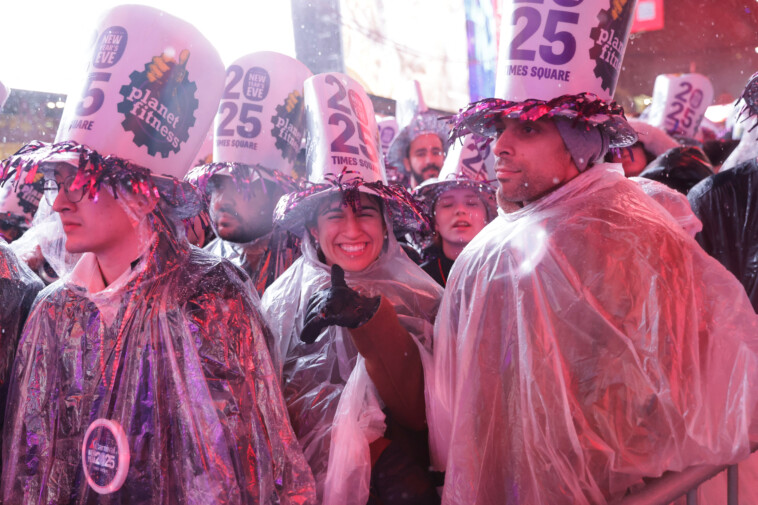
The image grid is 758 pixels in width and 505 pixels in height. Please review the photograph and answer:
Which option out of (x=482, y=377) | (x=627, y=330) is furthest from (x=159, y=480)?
(x=627, y=330)

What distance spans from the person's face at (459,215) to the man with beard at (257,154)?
765 millimetres

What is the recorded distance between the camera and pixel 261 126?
2738 mm

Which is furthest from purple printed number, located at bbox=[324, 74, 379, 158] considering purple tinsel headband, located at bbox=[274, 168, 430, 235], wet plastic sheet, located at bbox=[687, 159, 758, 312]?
wet plastic sheet, located at bbox=[687, 159, 758, 312]

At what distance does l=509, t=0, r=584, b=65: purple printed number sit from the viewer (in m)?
1.90

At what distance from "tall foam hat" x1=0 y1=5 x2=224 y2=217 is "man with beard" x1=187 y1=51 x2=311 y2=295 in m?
0.80

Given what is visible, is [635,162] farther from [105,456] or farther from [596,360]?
[105,456]

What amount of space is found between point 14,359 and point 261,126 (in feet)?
4.53

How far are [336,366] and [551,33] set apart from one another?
4.38ft

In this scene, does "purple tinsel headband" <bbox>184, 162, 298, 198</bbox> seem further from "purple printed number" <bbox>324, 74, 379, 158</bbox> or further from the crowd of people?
the crowd of people

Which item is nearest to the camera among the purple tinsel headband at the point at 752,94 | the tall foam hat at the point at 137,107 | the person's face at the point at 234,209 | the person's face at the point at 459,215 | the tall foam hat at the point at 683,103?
the tall foam hat at the point at 137,107

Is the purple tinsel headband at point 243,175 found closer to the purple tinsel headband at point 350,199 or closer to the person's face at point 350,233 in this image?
the purple tinsel headband at point 350,199

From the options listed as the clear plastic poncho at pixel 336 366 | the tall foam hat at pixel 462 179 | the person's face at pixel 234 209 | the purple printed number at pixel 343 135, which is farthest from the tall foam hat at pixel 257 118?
the tall foam hat at pixel 462 179

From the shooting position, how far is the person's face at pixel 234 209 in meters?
2.81

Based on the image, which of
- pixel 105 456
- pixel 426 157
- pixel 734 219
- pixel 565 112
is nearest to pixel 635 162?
pixel 734 219
